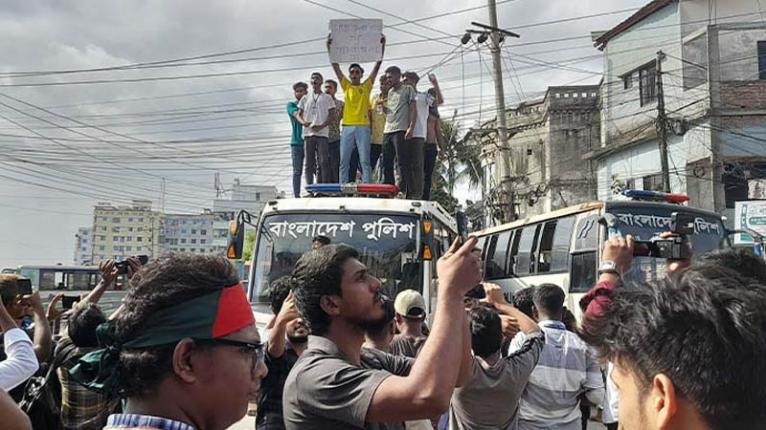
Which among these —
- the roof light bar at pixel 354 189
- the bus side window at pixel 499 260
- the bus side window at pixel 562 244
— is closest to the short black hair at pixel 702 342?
the roof light bar at pixel 354 189

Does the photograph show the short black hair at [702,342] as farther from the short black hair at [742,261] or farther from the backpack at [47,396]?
the backpack at [47,396]

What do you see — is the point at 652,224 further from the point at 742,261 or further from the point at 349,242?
the point at 742,261

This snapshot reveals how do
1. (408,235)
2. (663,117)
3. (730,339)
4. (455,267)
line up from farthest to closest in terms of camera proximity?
(663,117) < (408,235) < (455,267) < (730,339)

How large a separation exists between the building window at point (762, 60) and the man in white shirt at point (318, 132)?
1610 cm

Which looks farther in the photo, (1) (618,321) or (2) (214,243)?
(2) (214,243)

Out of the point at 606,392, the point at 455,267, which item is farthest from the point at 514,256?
the point at 455,267

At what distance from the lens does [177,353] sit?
1.75 meters

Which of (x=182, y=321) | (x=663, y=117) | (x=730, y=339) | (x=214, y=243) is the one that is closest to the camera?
(x=730, y=339)

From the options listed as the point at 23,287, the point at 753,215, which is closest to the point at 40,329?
the point at 23,287

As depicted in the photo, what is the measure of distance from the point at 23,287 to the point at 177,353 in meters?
Result: 3.09

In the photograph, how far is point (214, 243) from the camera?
316 ft

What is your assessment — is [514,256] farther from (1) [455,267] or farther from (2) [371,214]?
(1) [455,267]

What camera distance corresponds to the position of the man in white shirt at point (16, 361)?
305 centimetres

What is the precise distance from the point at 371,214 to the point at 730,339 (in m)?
7.15
